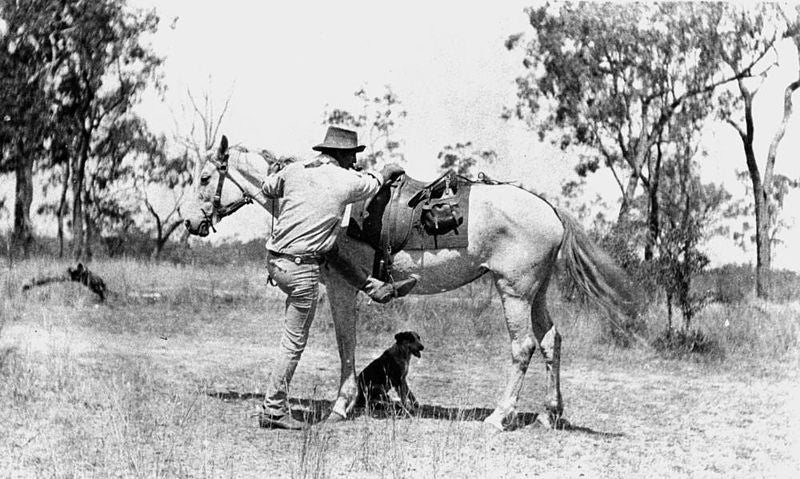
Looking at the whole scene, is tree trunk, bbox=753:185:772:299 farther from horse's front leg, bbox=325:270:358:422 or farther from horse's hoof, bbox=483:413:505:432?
horse's front leg, bbox=325:270:358:422

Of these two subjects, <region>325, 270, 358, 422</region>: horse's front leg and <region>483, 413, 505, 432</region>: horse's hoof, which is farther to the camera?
<region>325, 270, 358, 422</region>: horse's front leg

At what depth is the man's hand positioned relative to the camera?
6422 millimetres

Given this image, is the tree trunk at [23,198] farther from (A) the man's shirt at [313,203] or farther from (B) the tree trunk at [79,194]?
(A) the man's shirt at [313,203]

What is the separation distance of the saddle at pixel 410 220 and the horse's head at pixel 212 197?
3.15 ft

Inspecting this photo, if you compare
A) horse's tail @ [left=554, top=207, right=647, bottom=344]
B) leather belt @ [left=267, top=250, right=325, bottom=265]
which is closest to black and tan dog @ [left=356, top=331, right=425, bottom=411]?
leather belt @ [left=267, top=250, right=325, bottom=265]

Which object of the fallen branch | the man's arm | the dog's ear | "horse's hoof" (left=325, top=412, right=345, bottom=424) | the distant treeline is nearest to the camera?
the man's arm

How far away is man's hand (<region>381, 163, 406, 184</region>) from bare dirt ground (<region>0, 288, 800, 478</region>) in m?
1.78

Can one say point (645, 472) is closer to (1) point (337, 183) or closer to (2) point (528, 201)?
(2) point (528, 201)

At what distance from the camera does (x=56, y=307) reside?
12.5 meters

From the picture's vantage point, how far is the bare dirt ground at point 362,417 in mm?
5148

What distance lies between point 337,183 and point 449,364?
479cm

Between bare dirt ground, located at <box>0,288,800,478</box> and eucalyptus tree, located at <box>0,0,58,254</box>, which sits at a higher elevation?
eucalyptus tree, located at <box>0,0,58,254</box>

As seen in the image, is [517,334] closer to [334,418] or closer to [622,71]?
[334,418]

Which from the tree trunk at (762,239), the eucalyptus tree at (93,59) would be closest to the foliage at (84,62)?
the eucalyptus tree at (93,59)
